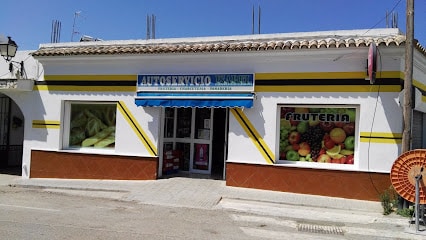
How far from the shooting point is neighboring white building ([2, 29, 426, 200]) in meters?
9.83

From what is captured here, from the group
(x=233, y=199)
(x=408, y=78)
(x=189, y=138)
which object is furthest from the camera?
(x=189, y=138)

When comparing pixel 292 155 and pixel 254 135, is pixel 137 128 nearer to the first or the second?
pixel 254 135

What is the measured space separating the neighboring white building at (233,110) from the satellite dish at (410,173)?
1.59m

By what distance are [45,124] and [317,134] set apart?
28.9ft

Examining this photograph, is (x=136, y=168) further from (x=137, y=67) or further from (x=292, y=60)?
(x=292, y=60)

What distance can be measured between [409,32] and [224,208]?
5.81 m

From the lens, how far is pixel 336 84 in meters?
10.1

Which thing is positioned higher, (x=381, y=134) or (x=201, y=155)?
(x=381, y=134)

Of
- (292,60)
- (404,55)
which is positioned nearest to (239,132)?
(292,60)

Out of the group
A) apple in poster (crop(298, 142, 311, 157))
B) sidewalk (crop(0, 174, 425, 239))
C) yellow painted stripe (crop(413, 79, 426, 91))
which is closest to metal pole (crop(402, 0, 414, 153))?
sidewalk (crop(0, 174, 425, 239))

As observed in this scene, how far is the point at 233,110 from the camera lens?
11.1m

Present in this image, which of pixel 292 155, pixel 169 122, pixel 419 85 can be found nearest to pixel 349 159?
pixel 292 155

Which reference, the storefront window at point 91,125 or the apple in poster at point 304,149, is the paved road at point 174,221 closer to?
the apple in poster at point 304,149

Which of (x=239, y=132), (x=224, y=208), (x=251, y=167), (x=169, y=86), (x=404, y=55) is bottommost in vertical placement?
(x=224, y=208)
